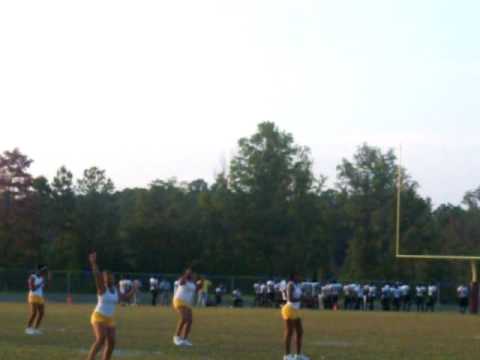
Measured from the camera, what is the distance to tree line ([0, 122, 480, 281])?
77.2 m

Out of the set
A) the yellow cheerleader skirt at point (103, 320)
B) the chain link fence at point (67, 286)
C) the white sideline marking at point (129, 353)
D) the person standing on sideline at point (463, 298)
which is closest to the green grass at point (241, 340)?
the white sideline marking at point (129, 353)

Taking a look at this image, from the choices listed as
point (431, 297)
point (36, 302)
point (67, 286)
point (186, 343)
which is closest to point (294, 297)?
point (186, 343)

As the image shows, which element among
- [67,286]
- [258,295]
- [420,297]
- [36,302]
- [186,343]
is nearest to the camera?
[186,343]

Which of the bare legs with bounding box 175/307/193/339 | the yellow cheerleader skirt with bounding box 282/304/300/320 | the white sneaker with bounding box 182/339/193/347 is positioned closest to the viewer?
the yellow cheerleader skirt with bounding box 282/304/300/320

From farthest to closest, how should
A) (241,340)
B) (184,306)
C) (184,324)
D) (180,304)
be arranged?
(241,340), (180,304), (184,306), (184,324)

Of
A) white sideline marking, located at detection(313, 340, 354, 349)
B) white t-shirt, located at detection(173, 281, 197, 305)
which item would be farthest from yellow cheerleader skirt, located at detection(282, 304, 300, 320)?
white t-shirt, located at detection(173, 281, 197, 305)

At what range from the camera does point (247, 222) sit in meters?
86.4

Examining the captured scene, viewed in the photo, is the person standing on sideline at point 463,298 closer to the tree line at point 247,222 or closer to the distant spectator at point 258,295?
the distant spectator at point 258,295

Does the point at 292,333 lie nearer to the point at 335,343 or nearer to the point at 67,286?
the point at 335,343

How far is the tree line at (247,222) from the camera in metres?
77.2

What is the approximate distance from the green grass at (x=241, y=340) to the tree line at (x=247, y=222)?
134 ft

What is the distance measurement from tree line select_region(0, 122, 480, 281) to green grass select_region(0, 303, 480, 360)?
40.9 m

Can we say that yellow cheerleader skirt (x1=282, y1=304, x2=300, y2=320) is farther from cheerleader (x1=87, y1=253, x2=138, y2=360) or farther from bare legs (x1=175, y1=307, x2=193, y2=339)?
cheerleader (x1=87, y1=253, x2=138, y2=360)

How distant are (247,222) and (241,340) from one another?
61160 mm
